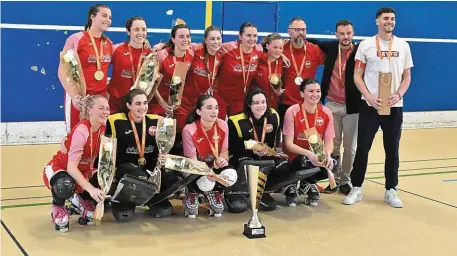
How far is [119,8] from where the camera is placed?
7582 mm

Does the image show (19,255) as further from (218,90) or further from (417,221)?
(417,221)

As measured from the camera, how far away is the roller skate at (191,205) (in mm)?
4750

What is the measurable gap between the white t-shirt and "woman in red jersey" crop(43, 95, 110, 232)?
2259 mm

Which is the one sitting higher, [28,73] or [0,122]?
[28,73]

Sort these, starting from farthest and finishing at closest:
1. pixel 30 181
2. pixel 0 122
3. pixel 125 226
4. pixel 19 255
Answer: pixel 0 122
pixel 30 181
pixel 125 226
pixel 19 255

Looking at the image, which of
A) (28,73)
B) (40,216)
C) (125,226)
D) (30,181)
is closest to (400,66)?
(125,226)

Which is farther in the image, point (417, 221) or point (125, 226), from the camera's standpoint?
point (417, 221)

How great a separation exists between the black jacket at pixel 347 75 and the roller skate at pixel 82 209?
2516mm

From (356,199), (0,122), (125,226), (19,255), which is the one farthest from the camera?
(0,122)

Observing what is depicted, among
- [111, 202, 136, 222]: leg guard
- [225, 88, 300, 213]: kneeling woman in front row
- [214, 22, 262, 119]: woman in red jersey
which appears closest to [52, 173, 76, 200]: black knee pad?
[111, 202, 136, 222]: leg guard

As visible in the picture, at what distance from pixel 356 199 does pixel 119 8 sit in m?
3.99

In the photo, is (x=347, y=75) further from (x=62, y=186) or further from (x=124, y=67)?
(x=62, y=186)

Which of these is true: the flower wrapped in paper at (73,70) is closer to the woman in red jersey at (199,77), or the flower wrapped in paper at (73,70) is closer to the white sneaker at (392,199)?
the woman in red jersey at (199,77)

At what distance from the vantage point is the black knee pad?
4.16m
